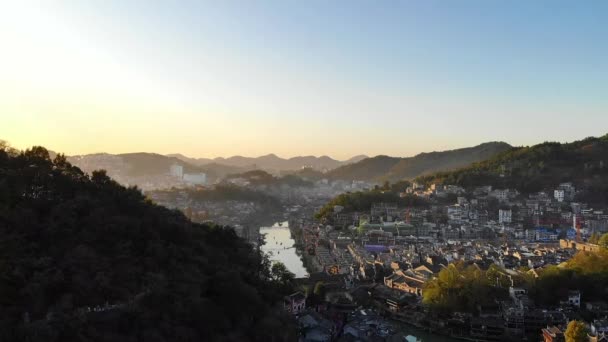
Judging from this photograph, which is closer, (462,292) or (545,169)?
(462,292)

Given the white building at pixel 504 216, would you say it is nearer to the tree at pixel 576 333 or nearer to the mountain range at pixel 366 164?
the tree at pixel 576 333

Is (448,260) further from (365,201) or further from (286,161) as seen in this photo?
(286,161)

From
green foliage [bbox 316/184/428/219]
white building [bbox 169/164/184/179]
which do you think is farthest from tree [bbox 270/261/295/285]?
white building [bbox 169/164/184/179]

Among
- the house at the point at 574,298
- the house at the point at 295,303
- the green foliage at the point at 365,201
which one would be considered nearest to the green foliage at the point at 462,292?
the house at the point at 574,298

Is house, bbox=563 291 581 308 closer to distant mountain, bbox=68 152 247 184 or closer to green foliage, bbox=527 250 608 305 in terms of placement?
green foliage, bbox=527 250 608 305

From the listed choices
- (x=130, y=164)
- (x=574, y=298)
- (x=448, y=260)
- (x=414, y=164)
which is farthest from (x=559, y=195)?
(x=130, y=164)

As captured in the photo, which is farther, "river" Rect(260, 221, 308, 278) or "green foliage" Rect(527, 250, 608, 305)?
"river" Rect(260, 221, 308, 278)
